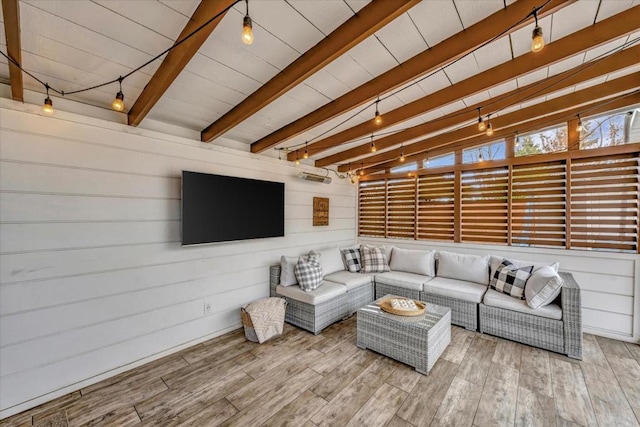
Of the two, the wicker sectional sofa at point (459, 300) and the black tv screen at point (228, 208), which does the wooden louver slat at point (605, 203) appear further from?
the black tv screen at point (228, 208)

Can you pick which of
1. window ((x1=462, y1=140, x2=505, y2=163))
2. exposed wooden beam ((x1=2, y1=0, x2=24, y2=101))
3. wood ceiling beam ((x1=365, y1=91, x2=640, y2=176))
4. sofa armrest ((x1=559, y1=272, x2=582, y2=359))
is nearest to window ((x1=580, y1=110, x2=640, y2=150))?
wood ceiling beam ((x1=365, y1=91, x2=640, y2=176))

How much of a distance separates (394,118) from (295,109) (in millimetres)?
1051

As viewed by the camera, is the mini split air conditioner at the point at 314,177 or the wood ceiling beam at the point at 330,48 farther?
the mini split air conditioner at the point at 314,177

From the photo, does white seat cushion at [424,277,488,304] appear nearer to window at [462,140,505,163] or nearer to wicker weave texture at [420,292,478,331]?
wicker weave texture at [420,292,478,331]

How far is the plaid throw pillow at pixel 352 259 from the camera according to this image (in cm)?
435

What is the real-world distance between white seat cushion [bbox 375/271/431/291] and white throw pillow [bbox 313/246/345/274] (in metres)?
0.67

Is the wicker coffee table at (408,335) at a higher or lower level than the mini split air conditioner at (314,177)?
lower

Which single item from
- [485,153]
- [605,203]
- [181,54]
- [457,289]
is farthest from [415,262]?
[181,54]

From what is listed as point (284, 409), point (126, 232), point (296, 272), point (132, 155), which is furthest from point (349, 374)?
point (132, 155)

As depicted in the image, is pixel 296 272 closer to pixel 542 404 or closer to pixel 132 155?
pixel 132 155

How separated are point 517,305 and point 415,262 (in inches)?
56.3

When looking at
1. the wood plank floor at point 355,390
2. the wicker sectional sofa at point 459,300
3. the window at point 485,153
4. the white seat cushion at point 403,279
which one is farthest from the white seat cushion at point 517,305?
the window at point 485,153

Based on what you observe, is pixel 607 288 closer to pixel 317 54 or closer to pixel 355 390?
pixel 355 390

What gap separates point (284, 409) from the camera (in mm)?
1987
